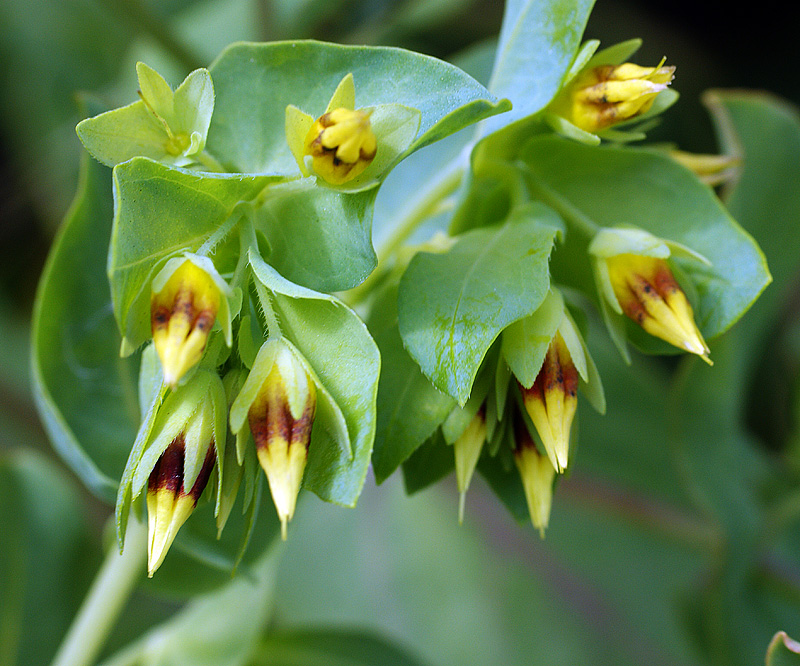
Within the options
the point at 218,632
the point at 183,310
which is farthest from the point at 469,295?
the point at 218,632

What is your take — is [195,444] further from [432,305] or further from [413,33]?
[413,33]

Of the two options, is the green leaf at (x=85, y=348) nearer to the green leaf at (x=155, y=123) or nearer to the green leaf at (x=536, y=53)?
the green leaf at (x=155, y=123)

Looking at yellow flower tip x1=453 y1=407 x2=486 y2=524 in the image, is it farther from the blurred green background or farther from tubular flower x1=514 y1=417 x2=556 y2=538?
the blurred green background

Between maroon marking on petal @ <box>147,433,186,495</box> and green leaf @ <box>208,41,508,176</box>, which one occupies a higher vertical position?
green leaf @ <box>208,41,508,176</box>

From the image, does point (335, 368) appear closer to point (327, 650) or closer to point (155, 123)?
point (155, 123)

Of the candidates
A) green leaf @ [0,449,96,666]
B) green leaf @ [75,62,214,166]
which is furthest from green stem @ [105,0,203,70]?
green leaf @ [75,62,214,166]

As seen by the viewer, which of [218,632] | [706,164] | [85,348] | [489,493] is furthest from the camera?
[489,493]
